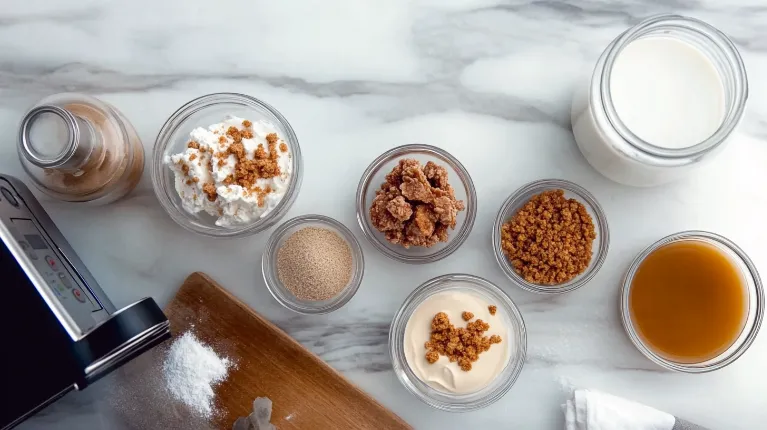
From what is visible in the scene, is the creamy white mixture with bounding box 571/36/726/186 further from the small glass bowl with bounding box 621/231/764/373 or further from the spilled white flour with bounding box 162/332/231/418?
the spilled white flour with bounding box 162/332/231/418

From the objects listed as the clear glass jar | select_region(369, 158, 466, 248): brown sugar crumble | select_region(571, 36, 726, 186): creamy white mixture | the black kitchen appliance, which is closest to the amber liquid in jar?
select_region(571, 36, 726, 186): creamy white mixture

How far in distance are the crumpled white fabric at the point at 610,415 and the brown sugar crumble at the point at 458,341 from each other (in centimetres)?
24

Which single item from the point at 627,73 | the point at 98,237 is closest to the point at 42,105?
the point at 98,237

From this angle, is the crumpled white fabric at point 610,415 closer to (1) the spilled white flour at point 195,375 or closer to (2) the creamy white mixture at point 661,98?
(2) the creamy white mixture at point 661,98

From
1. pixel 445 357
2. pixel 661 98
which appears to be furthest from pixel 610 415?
pixel 661 98

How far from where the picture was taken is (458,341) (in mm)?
1381

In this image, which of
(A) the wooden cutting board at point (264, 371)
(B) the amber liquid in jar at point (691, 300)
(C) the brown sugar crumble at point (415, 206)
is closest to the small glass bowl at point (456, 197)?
(C) the brown sugar crumble at point (415, 206)

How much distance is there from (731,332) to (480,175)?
643mm

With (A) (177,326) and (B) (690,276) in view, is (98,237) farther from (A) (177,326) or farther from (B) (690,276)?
(B) (690,276)

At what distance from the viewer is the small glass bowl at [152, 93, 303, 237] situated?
138 centimetres

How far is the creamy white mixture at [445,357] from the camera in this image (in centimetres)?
139

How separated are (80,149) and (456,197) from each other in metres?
0.79

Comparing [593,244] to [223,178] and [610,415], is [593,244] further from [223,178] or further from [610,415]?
[223,178]

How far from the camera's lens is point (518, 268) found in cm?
142
